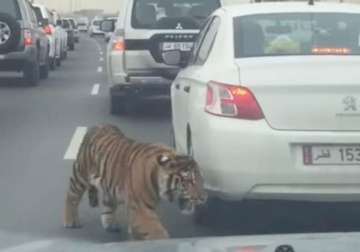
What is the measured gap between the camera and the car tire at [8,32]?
1352cm

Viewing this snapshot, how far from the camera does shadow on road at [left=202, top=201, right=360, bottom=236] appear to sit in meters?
7.42

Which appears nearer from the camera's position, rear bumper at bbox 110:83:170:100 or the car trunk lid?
the car trunk lid

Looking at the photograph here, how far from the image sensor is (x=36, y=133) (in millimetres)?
13453

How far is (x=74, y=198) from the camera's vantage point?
743 centimetres

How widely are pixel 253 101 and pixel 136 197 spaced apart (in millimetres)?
874

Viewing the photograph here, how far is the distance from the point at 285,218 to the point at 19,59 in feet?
45.1

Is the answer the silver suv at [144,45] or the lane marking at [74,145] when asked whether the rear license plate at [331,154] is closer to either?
the lane marking at [74,145]

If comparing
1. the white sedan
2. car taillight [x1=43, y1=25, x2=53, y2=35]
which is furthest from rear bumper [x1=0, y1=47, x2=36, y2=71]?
the white sedan

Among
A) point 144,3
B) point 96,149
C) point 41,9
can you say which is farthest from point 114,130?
point 41,9

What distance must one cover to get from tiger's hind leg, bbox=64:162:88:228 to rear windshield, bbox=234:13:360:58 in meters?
1.32

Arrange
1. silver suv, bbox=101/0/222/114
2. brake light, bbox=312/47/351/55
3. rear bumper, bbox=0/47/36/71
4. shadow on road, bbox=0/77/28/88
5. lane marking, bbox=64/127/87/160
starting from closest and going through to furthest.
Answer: brake light, bbox=312/47/351/55 → lane marking, bbox=64/127/87/160 → silver suv, bbox=101/0/222/114 → rear bumper, bbox=0/47/36/71 → shadow on road, bbox=0/77/28/88

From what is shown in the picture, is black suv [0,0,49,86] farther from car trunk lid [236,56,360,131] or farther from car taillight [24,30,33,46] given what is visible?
car trunk lid [236,56,360,131]

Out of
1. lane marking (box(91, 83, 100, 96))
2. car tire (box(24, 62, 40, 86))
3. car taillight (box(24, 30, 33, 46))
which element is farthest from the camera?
car tire (box(24, 62, 40, 86))

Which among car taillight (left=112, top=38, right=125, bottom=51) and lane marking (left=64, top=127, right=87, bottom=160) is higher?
car taillight (left=112, top=38, right=125, bottom=51)
